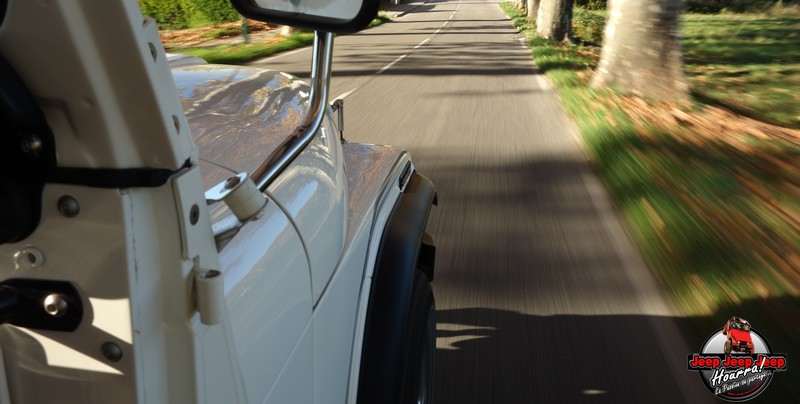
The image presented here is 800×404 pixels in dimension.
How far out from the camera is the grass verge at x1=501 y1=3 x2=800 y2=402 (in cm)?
347

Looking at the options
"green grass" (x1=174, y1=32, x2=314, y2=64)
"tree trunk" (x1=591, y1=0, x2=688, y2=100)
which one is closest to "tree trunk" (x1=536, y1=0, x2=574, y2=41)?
"green grass" (x1=174, y1=32, x2=314, y2=64)

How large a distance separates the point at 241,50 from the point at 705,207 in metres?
15.2

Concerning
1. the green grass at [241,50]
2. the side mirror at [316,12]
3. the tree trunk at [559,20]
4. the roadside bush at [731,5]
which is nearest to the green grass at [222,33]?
the green grass at [241,50]

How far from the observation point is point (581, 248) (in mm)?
4836

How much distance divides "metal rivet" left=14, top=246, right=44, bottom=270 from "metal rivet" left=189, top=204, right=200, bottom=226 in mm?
190

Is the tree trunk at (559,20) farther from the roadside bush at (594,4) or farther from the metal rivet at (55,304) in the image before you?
the roadside bush at (594,4)

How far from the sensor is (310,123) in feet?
6.07

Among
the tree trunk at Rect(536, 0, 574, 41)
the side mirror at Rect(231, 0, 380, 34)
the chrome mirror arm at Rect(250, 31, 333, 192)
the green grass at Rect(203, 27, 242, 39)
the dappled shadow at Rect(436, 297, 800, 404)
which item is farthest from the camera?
the tree trunk at Rect(536, 0, 574, 41)

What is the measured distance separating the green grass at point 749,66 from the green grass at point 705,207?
409 centimetres

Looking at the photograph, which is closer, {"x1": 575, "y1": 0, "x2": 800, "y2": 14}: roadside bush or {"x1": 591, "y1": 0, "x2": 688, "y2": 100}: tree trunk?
{"x1": 591, "y1": 0, "x2": 688, "y2": 100}: tree trunk

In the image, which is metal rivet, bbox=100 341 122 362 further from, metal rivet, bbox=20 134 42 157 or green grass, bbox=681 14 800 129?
green grass, bbox=681 14 800 129

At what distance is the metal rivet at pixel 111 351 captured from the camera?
2.93ft

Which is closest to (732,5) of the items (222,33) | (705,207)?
(222,33)

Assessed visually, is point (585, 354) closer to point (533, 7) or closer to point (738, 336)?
point (738, 336)
